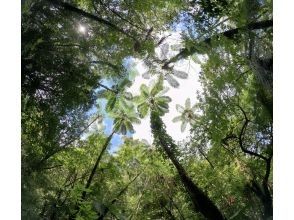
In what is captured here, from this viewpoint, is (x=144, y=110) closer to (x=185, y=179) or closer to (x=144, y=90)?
(x=144, y=90)

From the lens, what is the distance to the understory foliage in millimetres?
3186

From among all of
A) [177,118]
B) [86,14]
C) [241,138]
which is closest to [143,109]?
[177,118]

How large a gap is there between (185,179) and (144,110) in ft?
Answer: 2.01

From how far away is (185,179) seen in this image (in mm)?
3232

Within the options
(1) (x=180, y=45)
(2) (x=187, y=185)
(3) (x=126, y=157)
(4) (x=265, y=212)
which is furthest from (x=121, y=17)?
(4) (x=265, y=212)

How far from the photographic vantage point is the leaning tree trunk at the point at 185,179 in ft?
10.2

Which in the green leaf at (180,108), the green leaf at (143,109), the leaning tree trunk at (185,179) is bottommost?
the leaning tree trunk at (185,179)

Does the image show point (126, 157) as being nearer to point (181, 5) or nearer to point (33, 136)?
point (33, 136)

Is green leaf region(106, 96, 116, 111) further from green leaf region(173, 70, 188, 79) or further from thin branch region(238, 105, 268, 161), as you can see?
thin branch region(238, 105, 268, 161)

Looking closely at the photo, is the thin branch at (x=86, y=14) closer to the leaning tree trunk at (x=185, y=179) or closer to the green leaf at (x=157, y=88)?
the green leaf at (x=157, y=88)

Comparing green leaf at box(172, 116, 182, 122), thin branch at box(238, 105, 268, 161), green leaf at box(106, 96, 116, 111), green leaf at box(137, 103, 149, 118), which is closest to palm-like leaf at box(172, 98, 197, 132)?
green leaf at box(172, 116, 182, 122)

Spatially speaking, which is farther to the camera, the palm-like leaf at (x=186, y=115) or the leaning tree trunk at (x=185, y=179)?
the palm-like leaf at (x=186, y=115)

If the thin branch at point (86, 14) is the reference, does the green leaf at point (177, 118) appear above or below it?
below

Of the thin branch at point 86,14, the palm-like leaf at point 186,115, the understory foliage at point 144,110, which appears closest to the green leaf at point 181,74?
the understory foliage at point 144,110
